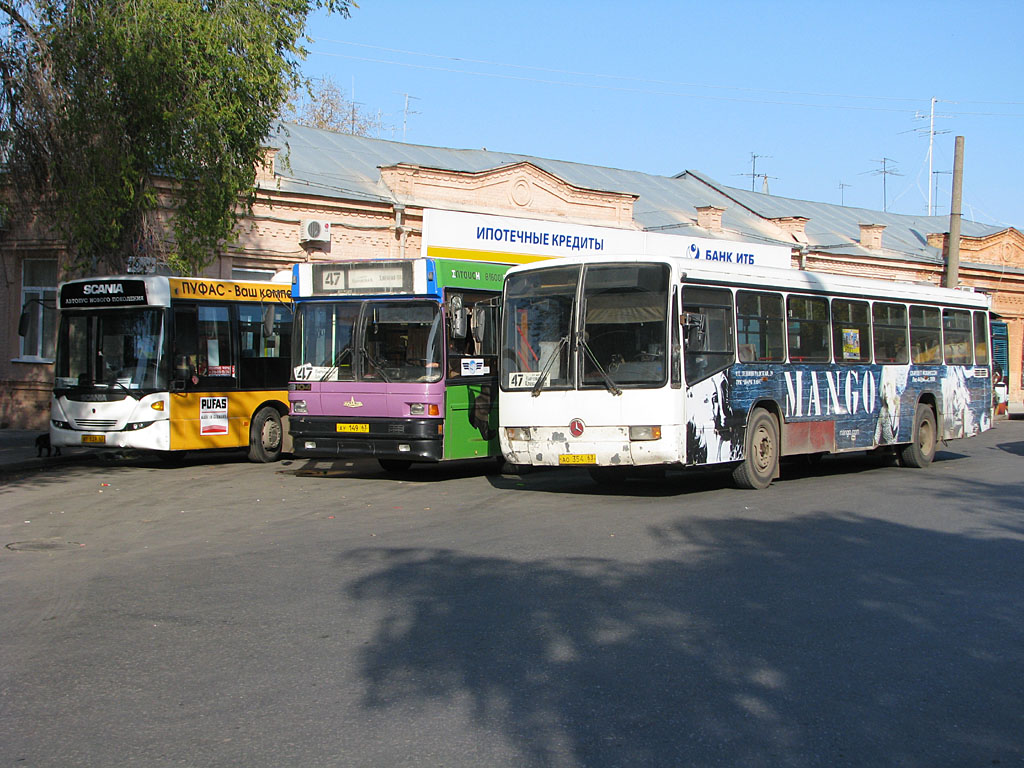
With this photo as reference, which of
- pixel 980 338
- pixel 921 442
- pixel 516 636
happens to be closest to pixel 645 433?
pixel 516 636

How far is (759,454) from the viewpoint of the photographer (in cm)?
1378

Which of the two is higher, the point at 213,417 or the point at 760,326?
the point at 760,326

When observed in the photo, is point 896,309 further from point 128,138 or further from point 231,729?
point 231,729

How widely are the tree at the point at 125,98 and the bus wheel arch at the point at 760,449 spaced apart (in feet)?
30.8

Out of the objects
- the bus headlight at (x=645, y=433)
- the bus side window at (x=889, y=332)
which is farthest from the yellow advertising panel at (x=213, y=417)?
the bus side window at (x=889, y=332)

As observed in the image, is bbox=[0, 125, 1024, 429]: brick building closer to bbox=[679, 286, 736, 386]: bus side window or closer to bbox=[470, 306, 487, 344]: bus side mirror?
bbox=[470, 306, 487, 344]: bus side mirror

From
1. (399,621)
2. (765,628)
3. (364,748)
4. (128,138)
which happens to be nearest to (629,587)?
(765,628)

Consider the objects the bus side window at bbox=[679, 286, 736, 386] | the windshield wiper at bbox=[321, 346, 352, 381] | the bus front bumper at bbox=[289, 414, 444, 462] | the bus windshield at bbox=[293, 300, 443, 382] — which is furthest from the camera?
the windshield wiper at bbox=[321, 346, 352, 381]

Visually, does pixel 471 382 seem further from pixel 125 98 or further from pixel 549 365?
pixel 125 98

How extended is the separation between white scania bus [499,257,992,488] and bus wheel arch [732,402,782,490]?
0.02m

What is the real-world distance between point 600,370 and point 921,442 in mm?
7657

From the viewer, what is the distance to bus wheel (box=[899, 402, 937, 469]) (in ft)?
56.1

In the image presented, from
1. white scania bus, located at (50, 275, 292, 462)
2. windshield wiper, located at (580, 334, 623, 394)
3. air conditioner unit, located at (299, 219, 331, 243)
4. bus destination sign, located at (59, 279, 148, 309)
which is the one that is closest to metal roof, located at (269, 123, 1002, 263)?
air conditioner unit, located at (299, 219, 331, 243)

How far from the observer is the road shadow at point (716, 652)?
458cm
